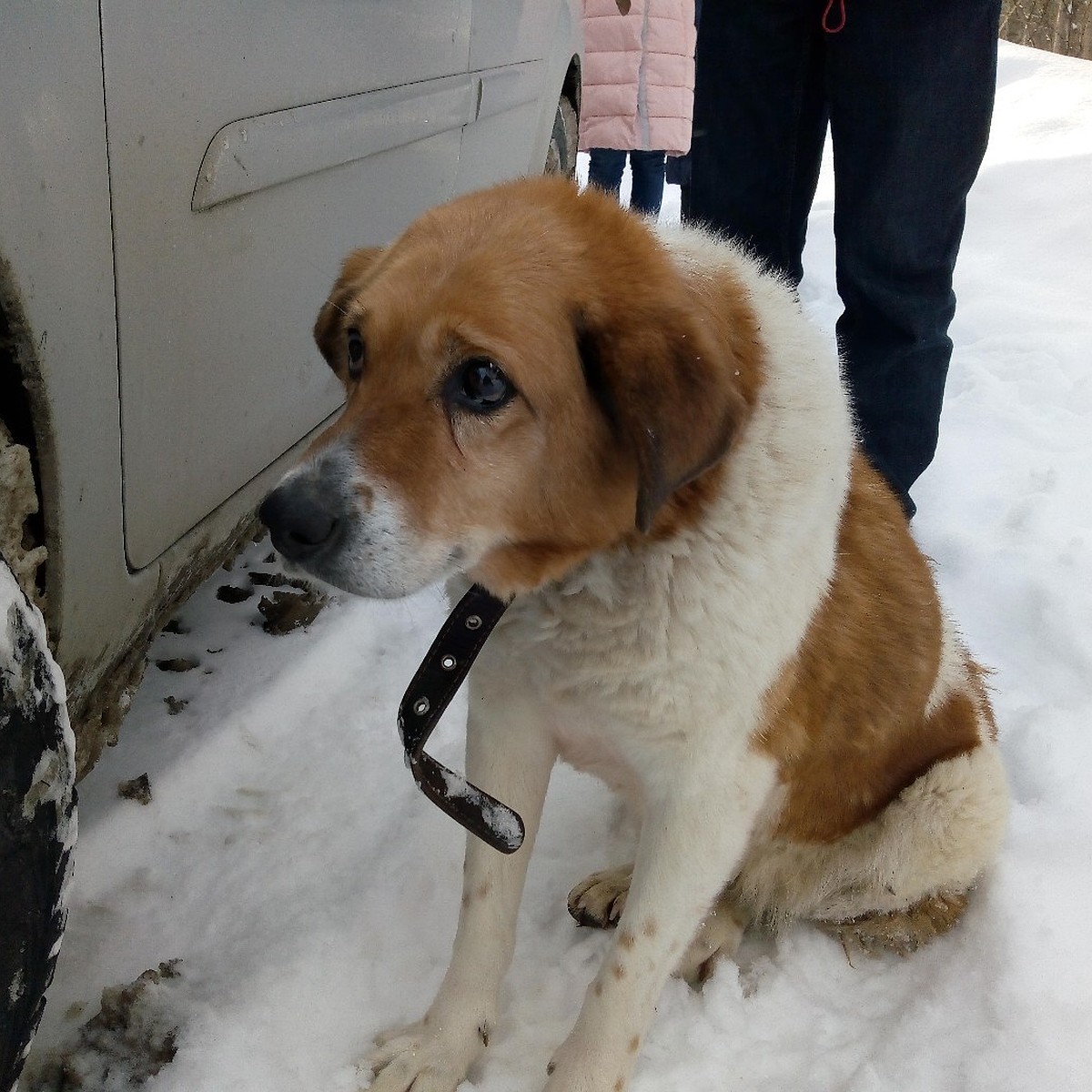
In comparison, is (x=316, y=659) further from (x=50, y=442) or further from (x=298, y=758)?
(x=50, y=442)

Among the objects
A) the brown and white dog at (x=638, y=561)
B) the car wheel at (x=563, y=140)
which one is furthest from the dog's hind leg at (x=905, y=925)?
the car wheel at (x=563, y=140)

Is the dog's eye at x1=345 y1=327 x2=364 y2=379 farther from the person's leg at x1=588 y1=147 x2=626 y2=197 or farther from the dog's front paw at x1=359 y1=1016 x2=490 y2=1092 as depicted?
the person's leg at x1=588 y1=147 x2=626 y2=197

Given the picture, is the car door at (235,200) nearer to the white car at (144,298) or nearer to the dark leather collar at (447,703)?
the white car at (144,298)

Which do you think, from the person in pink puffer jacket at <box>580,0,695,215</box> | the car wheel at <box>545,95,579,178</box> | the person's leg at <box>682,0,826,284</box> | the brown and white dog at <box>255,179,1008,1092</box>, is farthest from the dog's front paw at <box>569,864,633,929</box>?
the person in pink puffer jacket at <box>580,0,695,215</box>

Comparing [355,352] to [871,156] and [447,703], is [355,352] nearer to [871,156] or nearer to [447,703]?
[447,703]

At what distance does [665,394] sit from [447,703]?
643 millimetres

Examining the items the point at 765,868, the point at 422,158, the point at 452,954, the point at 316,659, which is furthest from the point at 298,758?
the point at 422,158

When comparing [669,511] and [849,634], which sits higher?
[669,511]

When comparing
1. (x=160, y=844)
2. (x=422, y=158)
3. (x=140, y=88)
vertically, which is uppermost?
(x=140, y=88)

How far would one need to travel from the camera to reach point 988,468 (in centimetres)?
390

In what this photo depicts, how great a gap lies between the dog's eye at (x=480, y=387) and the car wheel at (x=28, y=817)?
0.64 metres

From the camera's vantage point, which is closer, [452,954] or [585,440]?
[585,440]

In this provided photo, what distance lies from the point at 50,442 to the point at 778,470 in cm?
106

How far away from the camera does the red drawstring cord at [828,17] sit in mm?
2650
